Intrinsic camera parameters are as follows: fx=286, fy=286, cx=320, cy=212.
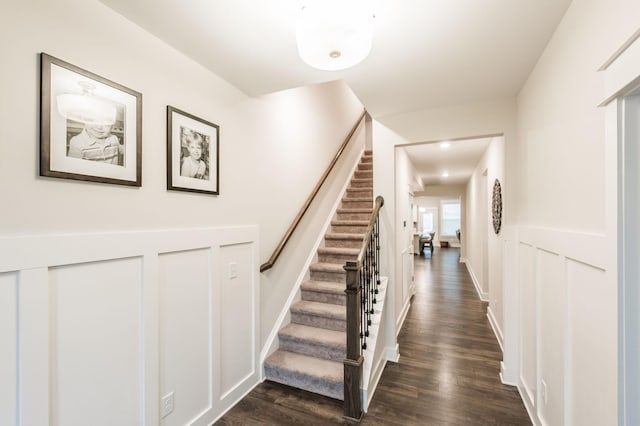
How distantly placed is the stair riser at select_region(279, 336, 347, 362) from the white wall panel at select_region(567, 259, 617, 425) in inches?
58.8

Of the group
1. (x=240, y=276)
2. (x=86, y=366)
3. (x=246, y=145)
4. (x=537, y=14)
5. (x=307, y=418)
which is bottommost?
(x=307, y=418)

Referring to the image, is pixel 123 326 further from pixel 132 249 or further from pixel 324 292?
pixel 324 292

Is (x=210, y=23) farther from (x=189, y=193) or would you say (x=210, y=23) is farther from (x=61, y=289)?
(x=61, y=289)

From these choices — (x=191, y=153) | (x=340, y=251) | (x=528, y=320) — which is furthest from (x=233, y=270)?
(x=528, y=320)

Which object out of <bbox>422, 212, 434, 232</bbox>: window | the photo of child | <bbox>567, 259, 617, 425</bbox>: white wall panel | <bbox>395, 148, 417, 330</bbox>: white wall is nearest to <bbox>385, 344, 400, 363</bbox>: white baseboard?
<bbox>395, 148, 417, 330</bbox>: white wall

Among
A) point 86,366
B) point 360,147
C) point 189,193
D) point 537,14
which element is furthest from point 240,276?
point 360,147

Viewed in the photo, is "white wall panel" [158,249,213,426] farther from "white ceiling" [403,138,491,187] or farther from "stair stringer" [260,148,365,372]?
"white ceiling" [403,138,491,187]

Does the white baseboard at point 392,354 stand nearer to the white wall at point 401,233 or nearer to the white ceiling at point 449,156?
the white wall at point 401,233

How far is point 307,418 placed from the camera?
6.63 ft

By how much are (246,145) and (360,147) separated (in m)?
3.47

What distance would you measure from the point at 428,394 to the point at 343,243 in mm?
1819

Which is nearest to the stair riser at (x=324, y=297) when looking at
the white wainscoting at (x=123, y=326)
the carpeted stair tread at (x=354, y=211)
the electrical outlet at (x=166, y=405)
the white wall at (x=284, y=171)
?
the white wall at (x=284, y=171)

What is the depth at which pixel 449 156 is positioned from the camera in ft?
15.0

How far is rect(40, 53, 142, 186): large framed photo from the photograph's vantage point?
1181 millimetres
